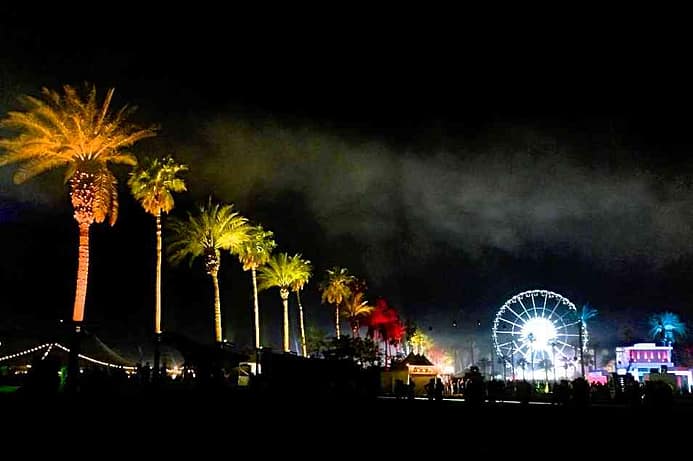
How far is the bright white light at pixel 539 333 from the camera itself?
7950cm

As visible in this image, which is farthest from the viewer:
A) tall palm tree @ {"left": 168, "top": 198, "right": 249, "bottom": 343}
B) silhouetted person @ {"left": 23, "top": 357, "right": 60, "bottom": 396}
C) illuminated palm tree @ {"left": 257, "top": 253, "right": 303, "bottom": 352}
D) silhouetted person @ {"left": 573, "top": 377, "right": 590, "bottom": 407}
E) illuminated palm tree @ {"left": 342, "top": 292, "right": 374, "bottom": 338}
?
illuminated palm tree @ {"left": 342, "top": 292, "right": 374, "bottom": 338}

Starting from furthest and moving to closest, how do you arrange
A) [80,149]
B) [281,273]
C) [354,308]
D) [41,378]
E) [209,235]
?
1. [354,308]
2. [281,273]
3. [209,235]
4. [80,149]
5. [41,378]

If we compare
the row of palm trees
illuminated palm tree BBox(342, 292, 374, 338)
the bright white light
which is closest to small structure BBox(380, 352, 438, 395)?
the row of palm trees

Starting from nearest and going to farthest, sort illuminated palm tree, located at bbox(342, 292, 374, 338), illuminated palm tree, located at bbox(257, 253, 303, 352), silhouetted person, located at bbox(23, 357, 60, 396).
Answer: silhouetted person, located at bbox(23, 357, 60, 396) < illuminated palm tree, located at bbox(257, 253, 303, 352) < illuminated palm tree, located at bbox(342, 292, 374, 338)

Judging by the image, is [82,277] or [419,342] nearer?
[82,277]

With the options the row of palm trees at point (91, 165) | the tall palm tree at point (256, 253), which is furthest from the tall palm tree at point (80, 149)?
the tall palm tree at point (256, 253)

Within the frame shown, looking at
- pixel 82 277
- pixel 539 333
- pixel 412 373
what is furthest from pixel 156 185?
pixel 539 333

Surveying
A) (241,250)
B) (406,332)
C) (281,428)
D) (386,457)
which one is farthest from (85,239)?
(406,332)

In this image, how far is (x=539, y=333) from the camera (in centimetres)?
7969

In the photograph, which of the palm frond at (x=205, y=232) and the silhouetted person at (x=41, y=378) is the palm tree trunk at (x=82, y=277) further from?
the silhouetted person at (x=41, y=378)

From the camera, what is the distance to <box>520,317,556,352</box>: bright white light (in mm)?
79500

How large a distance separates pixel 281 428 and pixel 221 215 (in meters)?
40.9

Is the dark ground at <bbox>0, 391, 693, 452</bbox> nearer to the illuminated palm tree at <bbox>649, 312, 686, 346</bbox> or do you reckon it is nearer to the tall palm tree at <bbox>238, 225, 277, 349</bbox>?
the tall palm tree at <bbox>238, 225, 277, 349</bbox>

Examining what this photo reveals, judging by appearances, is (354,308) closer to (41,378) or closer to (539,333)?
(539,333)
